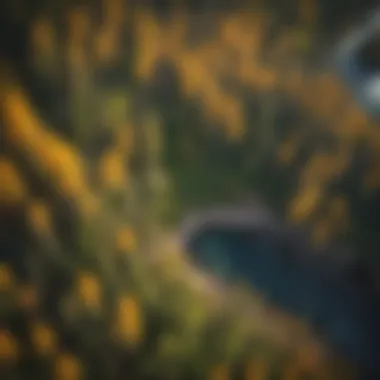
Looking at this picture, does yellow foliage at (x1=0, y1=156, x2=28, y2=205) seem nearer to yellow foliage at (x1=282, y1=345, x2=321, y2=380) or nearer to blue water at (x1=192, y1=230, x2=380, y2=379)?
blue water at (x1=192, y1=230, x2=380, y2=379)

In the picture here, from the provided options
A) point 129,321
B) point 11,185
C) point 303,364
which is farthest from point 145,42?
point 303,364

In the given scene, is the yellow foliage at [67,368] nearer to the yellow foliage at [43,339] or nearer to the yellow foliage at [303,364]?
the yellow foliage at [43,339]

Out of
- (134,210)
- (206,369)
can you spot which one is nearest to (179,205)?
(134,210)

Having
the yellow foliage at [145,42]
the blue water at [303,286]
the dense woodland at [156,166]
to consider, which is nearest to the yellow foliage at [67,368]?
the dense woodland at [156,166]

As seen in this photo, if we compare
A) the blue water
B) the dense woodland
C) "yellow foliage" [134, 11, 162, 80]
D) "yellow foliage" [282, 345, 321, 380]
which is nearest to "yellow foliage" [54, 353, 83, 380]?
the dense woodland

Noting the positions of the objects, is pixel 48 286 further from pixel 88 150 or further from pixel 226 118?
pixel 226 118

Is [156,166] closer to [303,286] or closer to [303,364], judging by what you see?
[303,286]
